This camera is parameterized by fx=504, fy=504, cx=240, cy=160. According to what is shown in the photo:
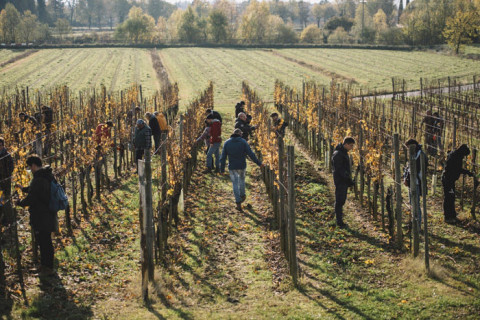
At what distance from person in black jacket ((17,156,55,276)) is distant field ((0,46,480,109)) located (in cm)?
2430

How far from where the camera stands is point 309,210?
1039cm

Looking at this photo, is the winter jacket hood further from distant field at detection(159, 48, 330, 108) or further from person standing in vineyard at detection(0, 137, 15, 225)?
distant field at detection(159, 48, 330, 108)

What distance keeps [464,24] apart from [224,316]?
5825 centimetres

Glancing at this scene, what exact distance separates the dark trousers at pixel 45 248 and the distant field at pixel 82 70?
28.9m

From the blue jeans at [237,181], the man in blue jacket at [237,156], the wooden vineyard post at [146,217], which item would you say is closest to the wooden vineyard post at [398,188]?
the man in blue jacket at [237,156]

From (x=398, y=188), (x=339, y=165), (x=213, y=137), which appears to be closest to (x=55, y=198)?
(x=339, y=165)

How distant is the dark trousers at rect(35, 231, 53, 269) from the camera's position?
23.1ft

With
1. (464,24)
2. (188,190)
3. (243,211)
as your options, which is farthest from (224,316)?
(464,24)

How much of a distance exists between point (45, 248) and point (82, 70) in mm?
43212

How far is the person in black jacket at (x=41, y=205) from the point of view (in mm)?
6816

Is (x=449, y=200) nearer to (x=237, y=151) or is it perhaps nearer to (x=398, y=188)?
(x=398, y=188)

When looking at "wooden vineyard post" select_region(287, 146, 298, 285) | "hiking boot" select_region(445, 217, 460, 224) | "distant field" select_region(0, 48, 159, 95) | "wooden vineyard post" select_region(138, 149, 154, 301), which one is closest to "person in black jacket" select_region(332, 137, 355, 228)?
"hiking boot" select_region(445, 217, 460, 224)

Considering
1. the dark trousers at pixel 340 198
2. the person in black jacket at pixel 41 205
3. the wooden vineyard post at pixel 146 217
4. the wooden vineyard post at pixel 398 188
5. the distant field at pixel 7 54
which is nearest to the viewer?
the wooden vineyard post at pixel 146 217

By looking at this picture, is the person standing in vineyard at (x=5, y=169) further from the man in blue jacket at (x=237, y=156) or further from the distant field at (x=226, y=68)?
the distant field at (x=226, y=68)
